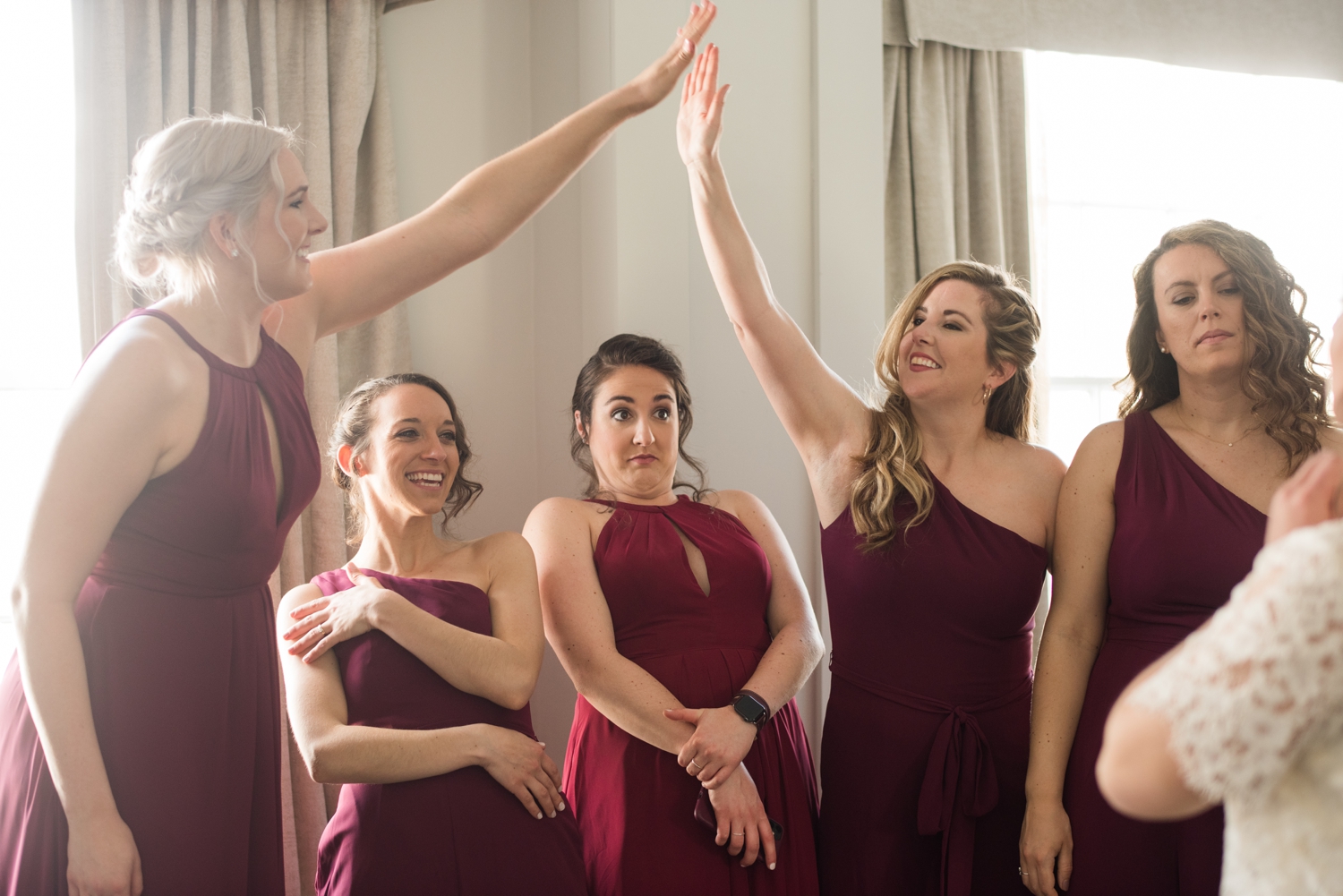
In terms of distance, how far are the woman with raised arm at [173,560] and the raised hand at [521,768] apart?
1.09 feet

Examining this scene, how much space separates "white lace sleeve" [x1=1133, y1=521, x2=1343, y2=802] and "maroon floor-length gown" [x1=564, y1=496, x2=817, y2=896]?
1.12 m

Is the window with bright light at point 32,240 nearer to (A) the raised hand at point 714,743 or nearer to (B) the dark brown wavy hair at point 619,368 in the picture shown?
(B) the dark brown wavy hair at point 619,368

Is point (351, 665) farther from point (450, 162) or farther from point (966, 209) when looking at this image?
point (966, 209)

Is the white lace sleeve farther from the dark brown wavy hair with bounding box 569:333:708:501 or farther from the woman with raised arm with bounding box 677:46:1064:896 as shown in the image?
the dark brown wavy hair with bounding box 569:333:708:501

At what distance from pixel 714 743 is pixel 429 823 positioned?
498 millimetres

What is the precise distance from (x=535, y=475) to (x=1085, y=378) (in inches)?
80.9

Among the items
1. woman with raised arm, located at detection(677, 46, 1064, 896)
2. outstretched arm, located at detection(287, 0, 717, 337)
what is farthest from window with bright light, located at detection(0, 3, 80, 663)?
woman with raised arm, located at detection(677, 46, 1064, 896)

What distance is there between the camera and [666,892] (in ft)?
5.74

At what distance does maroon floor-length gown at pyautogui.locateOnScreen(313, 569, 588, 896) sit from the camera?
1.61 meters

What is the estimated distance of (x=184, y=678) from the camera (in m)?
1.35

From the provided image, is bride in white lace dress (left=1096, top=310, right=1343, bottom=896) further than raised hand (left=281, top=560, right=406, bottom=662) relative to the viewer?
No

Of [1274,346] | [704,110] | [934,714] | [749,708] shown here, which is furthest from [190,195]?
[1274,346]

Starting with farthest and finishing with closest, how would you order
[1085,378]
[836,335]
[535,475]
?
[1085,378], [535,475], [836,335]

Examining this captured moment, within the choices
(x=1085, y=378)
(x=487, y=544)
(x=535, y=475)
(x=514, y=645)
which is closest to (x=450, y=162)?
(x=535, y=475)
